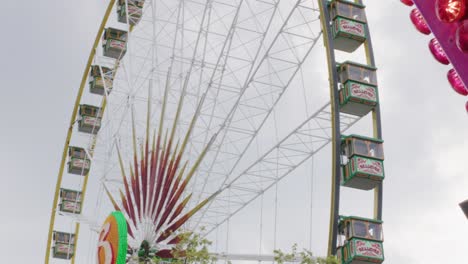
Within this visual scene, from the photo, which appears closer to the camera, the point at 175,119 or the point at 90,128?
the point at 175,119

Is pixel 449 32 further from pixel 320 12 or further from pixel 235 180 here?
pixel 235 180

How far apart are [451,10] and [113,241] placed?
59.6 ft

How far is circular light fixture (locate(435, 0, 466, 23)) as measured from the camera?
4.55 m

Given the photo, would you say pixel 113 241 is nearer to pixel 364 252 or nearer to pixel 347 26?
pixel 364 252

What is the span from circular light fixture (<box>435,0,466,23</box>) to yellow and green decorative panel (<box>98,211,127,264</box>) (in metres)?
17.3

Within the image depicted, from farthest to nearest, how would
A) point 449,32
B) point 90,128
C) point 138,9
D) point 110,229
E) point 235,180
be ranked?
point 90,128
point 138,9
point 235,180
point 110,229
point 449,32

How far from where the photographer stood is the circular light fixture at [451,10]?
4550 mm

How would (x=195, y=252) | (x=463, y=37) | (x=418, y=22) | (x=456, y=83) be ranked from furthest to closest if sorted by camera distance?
1. (x=195, y=252)
2. (x=418, y=22)
3. (x=456, y=83)
4. (x=463, y=37)

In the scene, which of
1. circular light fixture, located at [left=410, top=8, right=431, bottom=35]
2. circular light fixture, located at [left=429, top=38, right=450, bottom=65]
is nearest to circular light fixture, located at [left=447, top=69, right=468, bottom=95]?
circular light fixture, located at [left=429, top=38, right=450, bottom=65]

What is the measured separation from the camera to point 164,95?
25828 millimetres

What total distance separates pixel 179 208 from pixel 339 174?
5662mm

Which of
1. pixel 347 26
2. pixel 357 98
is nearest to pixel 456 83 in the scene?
pixel 357 98

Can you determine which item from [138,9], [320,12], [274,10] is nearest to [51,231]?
[138,9]

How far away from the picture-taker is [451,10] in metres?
4.56
